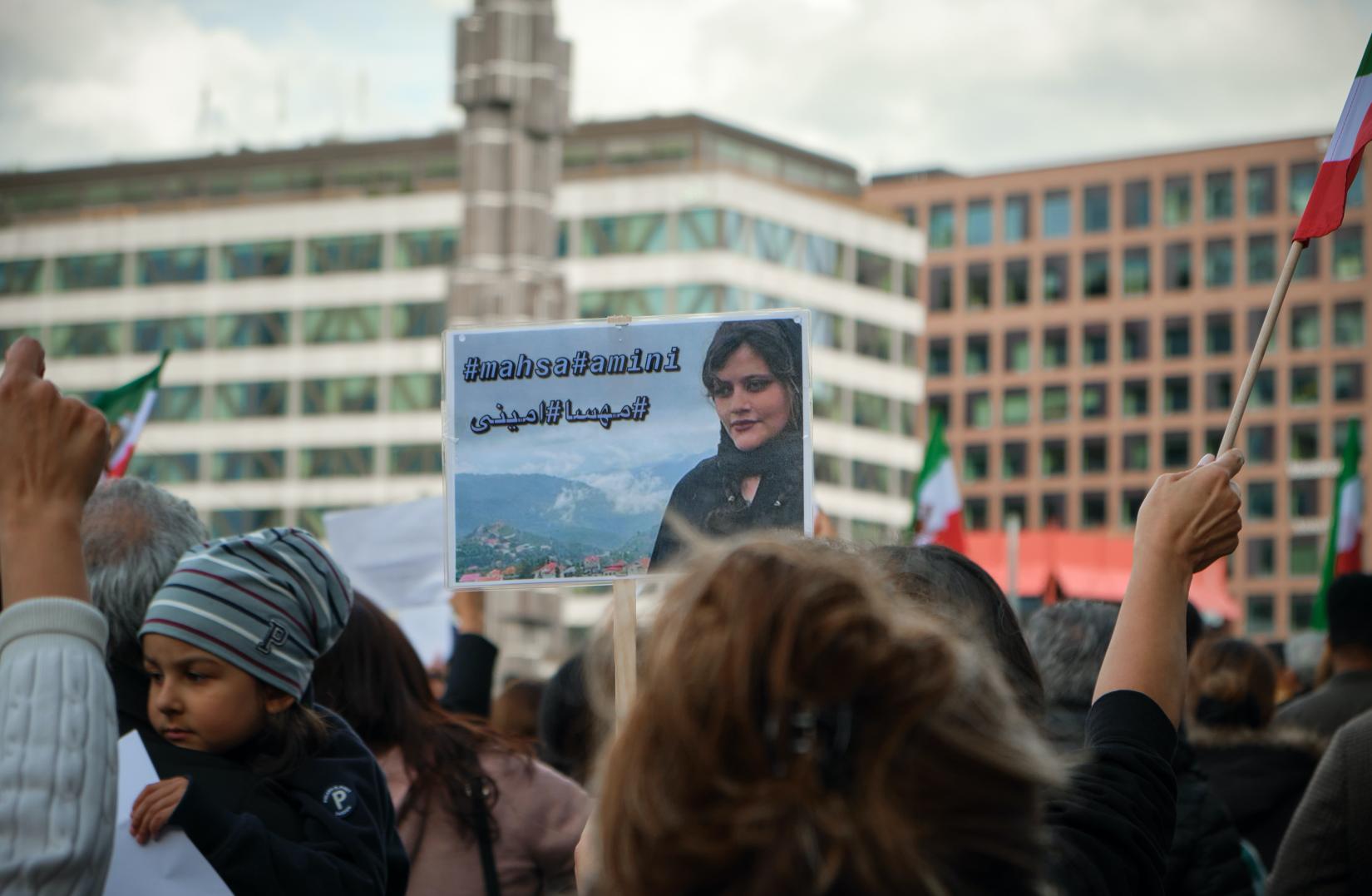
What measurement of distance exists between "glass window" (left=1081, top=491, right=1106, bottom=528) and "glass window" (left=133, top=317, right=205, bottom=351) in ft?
133

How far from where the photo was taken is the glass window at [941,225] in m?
92.8

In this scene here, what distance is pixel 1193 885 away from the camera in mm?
4500

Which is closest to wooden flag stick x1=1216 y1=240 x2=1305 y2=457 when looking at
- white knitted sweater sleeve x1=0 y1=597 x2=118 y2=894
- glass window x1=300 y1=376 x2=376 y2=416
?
white knitted sweater sleeve x1=0 y1=597 x2=118 y2=894

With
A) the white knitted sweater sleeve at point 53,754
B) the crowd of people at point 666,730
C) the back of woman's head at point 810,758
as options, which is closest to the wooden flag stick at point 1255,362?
the crowd of people at point 666,730

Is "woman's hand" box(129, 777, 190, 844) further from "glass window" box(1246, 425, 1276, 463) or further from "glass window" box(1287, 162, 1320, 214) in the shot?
"glass window" box(1246, 425, 1276, 463)

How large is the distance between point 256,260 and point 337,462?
329 inches

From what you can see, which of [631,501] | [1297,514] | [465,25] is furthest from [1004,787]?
[1297,514]

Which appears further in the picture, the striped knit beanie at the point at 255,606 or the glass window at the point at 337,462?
the glass window at the point at 337,462

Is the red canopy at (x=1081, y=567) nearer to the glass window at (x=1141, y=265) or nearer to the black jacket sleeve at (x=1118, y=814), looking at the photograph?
the black jacket sleeve at (x=1118, y=814)

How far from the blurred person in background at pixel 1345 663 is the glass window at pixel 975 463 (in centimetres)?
8681

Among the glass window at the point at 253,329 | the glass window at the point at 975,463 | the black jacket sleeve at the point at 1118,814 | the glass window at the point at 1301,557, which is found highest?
the glass window at the point at 253,329

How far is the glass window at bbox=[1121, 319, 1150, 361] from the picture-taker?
90625 mm

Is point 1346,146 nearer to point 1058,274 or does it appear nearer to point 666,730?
point 666,730

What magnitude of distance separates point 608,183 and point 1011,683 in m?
69.1
